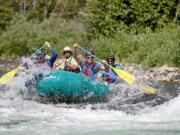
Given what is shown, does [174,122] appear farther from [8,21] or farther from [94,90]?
[8,21]

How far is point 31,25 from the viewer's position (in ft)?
95.5

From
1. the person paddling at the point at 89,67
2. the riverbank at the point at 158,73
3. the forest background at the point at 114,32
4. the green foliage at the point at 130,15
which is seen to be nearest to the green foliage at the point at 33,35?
the forest background at the point at 114,32

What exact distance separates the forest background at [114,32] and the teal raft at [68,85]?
7.54 metres

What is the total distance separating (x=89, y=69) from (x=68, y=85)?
1189 mm

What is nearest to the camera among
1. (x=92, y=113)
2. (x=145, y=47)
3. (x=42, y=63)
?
(x=92, y=113)

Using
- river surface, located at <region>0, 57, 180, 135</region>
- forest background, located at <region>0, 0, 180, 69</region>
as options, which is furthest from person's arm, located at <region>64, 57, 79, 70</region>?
forest background, located at <region>0, 0, 180, 69</region>

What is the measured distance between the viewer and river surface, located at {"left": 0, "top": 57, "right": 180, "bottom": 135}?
31.4ft

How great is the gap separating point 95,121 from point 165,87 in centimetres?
614

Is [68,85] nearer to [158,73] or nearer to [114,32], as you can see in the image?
[158,73]

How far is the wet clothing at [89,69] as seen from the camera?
13508 millimetres

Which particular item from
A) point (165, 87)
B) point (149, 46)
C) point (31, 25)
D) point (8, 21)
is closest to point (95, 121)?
point (165, 87)

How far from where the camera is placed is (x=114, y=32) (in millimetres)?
25188

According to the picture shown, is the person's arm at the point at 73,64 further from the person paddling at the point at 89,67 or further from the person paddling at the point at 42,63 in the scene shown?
the person paddling at the point at 42,63

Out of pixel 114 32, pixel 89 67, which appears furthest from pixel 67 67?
pixel 114 32
